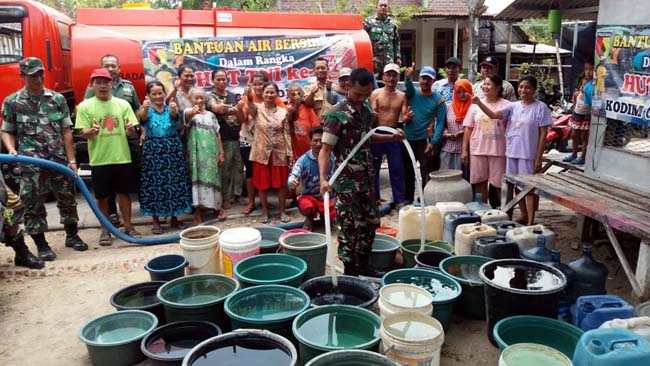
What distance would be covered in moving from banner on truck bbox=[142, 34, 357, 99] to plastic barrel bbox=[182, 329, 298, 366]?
14.3 feet

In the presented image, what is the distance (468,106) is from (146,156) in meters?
3.66

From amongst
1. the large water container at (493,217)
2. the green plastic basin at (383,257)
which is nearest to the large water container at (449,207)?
the large water container at (493,217)

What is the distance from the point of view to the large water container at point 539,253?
3.44 meters

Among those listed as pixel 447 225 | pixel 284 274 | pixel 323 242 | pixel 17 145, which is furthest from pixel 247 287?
pixel 17 145

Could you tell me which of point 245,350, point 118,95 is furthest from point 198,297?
point 118,95

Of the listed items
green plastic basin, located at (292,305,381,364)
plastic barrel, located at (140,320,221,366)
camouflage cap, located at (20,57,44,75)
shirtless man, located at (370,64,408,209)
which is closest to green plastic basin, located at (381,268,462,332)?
green plastic basin, located at (292,305,381,364)

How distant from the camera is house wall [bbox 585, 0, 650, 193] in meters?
4.16

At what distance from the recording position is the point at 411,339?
98.0 inches

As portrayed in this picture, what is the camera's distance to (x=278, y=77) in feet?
21.7

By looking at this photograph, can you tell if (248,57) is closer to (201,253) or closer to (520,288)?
(201,253)

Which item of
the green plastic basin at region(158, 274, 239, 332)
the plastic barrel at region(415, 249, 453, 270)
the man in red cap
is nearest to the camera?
the green plastic basin at region(158, 274, 239, 332)

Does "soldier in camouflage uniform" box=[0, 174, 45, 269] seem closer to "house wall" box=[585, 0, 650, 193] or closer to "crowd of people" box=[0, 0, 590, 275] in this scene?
"crowd of people" box=[0, 0, 590, 275]

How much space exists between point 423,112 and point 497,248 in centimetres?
252

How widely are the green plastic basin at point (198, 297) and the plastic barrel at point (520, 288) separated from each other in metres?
1.63
